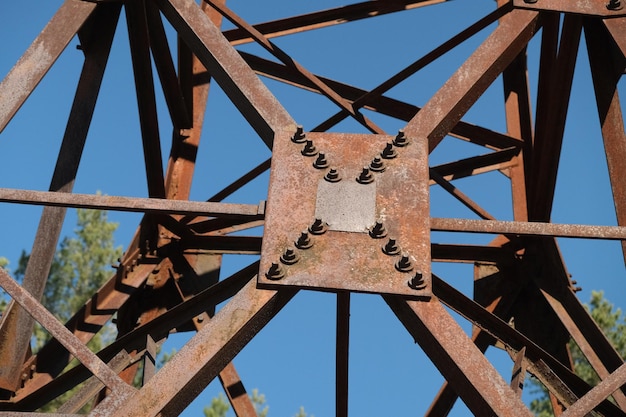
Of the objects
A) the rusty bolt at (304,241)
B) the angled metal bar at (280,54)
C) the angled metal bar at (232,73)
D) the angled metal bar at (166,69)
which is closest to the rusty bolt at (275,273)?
the rusty bolt at (304,241)

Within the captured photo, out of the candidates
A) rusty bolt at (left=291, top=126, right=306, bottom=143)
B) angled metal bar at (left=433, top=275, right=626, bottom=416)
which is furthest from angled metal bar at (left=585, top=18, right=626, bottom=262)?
rusty bolt at (left=291, top=126, right=306, bottom=143)

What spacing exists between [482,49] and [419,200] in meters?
1.12

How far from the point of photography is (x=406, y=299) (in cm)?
449

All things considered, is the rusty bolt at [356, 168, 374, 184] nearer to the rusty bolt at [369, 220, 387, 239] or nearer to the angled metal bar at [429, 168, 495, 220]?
the rusty bolt at [369, 220, 387, 239]

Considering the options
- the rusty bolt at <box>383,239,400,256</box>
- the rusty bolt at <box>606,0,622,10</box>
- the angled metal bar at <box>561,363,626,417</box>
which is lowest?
the angled metal bar at <box>561,363,626,417</box>

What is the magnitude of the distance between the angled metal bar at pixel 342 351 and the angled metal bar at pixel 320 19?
314 centimetres

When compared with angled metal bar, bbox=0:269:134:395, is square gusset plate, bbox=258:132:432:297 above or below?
above

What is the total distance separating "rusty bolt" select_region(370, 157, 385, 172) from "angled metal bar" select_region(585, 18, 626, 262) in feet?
4.83

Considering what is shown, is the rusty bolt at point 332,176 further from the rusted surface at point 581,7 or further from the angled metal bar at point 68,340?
the rusted surface at point 581,7

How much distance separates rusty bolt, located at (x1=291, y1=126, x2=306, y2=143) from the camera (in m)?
5.05

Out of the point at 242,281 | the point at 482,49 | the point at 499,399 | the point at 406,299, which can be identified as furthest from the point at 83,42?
the point at 499,399

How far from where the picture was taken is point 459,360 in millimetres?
4297

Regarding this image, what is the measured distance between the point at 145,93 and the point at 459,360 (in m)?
3.40

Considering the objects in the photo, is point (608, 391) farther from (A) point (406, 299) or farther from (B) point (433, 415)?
(B) point (433, 415)
